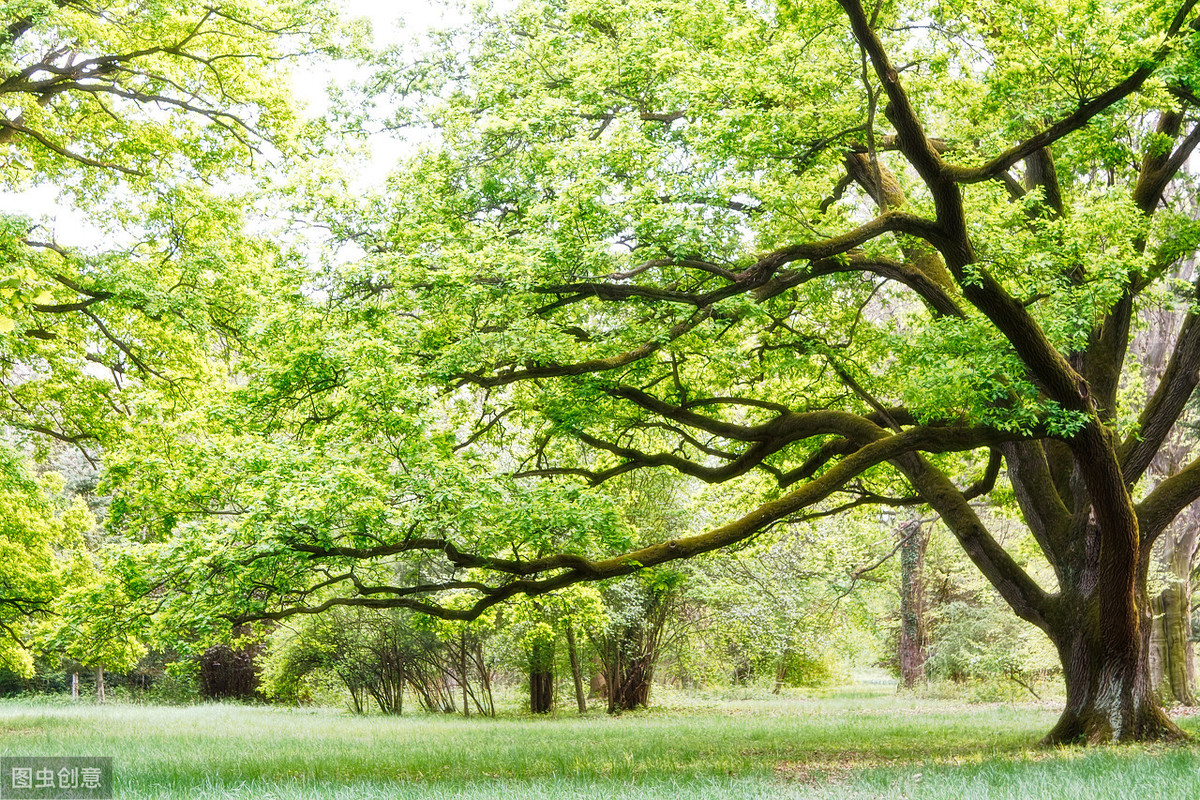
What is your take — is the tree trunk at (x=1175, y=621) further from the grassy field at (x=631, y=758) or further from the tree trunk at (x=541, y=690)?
the tree trunk at (x=541, y=690)

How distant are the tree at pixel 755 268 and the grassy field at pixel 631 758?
182cm

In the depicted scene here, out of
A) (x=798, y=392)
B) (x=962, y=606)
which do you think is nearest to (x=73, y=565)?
(x=798, y=392)

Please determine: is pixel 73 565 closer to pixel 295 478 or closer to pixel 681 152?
pixel 295 478

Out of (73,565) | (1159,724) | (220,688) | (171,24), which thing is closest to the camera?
(1159,724)

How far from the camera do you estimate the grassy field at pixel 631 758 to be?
279 inches

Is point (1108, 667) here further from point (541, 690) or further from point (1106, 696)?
point (541, 690)

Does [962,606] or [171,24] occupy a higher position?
[171,24]

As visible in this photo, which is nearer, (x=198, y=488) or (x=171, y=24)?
(x=198, y=488)

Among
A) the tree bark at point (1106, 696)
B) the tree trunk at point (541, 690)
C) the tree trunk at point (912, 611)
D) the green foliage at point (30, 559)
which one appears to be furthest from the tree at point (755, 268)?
the tree trunk at point (912, 611)

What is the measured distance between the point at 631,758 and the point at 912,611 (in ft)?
69.4

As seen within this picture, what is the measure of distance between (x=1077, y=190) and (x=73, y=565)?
17.5 metres

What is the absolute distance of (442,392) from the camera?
959cm

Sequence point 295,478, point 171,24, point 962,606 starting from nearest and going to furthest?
point 295,478 → point 171,24 → point 962,606

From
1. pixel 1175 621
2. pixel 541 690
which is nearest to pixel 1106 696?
→ pixel 1175 621
